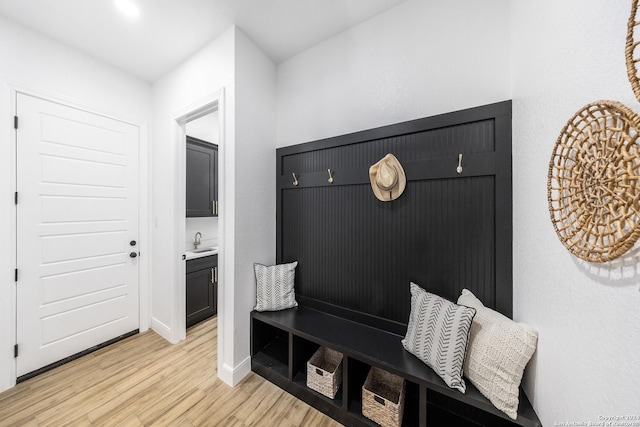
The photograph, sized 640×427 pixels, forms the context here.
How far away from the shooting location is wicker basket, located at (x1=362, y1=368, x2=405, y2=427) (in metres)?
1.27

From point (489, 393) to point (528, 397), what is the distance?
0.74ft

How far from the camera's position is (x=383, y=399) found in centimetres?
130

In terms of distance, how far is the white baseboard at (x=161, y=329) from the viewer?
91.5 inches

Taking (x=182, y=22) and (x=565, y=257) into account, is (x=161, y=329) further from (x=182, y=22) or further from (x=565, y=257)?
(x=565, y=257)

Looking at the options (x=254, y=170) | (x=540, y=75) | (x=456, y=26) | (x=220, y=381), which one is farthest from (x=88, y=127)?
(x=540, y=75)

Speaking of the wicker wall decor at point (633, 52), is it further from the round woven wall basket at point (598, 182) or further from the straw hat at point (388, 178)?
the straw hat at point (388, 178)

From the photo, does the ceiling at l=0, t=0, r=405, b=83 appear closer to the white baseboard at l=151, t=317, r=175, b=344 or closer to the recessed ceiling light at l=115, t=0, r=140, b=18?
the recessed ceiling light at l=115, t=0, r=140, b=18

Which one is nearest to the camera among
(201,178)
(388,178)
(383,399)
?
Answer: (383,399)

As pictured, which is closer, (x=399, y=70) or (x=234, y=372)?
(x=399, y=70)

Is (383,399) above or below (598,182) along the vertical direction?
below

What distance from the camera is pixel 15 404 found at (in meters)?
1.55

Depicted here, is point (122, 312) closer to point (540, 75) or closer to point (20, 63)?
point (20, 63)

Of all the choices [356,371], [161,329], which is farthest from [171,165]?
[356,371]

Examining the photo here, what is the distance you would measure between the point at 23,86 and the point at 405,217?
3093 mm
